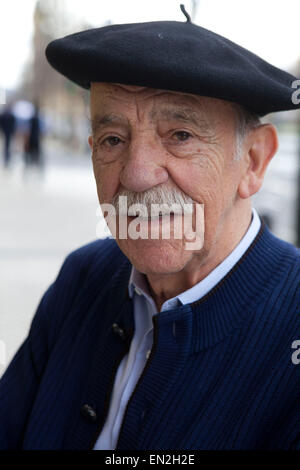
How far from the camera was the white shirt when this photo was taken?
1.50 meters

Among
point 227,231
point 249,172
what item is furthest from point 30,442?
point 249,172

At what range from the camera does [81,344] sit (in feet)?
5.56

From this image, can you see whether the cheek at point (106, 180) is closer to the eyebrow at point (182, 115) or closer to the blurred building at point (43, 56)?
the eyebrow at point (182, 115)

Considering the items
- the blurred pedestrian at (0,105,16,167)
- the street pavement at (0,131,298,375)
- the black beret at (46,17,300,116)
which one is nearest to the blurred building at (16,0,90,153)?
the blurred pedestrian at (0,105,16,167)

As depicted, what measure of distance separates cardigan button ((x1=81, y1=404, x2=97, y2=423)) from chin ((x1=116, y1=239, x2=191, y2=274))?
0.42 metres

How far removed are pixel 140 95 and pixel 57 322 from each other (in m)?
0.80

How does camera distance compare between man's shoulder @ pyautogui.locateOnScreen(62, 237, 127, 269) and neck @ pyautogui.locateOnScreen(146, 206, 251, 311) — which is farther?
man's shoulder @ pyautogui.locateOnScreen(62, 237, 127, 269)

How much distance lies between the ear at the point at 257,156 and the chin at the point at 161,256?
22 cm

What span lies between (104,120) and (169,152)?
0.20 meters

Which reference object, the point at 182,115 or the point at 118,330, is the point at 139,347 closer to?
the point at 118,330

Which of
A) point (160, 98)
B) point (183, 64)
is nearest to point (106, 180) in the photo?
point (160, 98)

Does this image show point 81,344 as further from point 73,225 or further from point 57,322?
point 73,225

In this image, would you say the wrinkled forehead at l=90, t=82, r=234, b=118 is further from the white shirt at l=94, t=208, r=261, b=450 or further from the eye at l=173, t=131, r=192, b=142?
the white shirt at l=94, t=208, r=261, b=450

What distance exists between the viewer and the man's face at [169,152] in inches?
53.3
